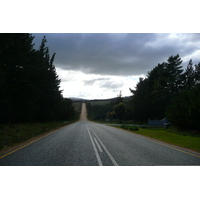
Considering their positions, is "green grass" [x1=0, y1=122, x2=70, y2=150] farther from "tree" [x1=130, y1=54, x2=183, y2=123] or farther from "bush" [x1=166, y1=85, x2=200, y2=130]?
"tree" [x1=130, y1=54, x2=183, y2=123]

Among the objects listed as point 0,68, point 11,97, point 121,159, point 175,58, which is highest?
point 175,58

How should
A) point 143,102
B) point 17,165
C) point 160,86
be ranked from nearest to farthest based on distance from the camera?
point 17,165
point 143,102
point 160,86

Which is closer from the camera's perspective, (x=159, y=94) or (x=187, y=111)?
(x=187, y=111)

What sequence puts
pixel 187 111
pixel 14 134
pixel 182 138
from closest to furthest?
1. pixel 14 134
2. pixel 182 138
3. pixel 187 111

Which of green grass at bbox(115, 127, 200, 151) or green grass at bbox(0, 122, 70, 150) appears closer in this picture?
green grass at bbox(0, 122, 70, 150)

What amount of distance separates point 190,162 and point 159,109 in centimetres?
5075

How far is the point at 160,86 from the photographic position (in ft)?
194

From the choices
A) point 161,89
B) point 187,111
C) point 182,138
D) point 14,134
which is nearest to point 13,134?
point 14,134

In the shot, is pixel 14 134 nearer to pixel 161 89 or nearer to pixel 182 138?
pixel 182 138

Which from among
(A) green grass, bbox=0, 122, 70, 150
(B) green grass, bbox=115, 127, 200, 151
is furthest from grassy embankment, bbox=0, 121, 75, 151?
(B) green grass, bbox=115, 127, 200, 151

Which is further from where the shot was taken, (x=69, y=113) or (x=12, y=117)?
(x=69, y=113)

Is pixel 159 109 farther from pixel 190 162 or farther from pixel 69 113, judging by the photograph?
pixel 190 162

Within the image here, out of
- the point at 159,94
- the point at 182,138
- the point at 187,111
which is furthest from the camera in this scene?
the point at 159,94

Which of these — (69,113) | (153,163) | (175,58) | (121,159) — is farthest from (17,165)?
(69,113)
